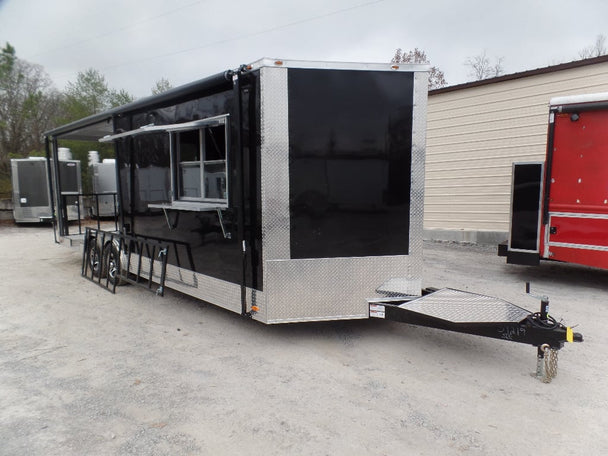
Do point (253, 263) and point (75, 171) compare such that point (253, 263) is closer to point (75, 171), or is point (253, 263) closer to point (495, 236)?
point (495, 236)

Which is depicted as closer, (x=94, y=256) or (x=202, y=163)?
(x=202, y=163)

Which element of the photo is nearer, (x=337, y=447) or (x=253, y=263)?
(x=337, y=447)

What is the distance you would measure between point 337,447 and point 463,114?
9.71 metres

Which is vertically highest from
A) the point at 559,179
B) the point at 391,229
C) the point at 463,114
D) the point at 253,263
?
the point at 463,114

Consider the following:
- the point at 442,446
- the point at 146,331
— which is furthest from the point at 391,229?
the point at 146,331

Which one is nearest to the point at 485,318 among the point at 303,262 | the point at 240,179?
the point at 303,262

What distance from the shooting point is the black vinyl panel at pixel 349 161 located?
12.9ft

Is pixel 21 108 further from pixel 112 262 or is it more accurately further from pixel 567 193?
pixel 567 193

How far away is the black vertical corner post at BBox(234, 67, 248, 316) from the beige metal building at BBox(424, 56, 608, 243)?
7.86 m

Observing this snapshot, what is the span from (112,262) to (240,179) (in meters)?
3.82

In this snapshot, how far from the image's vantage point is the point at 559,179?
6.39 metres

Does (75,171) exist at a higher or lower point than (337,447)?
higher

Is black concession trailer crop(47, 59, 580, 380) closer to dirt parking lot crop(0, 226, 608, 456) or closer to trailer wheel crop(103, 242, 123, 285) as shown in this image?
dirt parking lot crop(0, 226, 608, 456)

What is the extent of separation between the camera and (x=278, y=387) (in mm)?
3381
